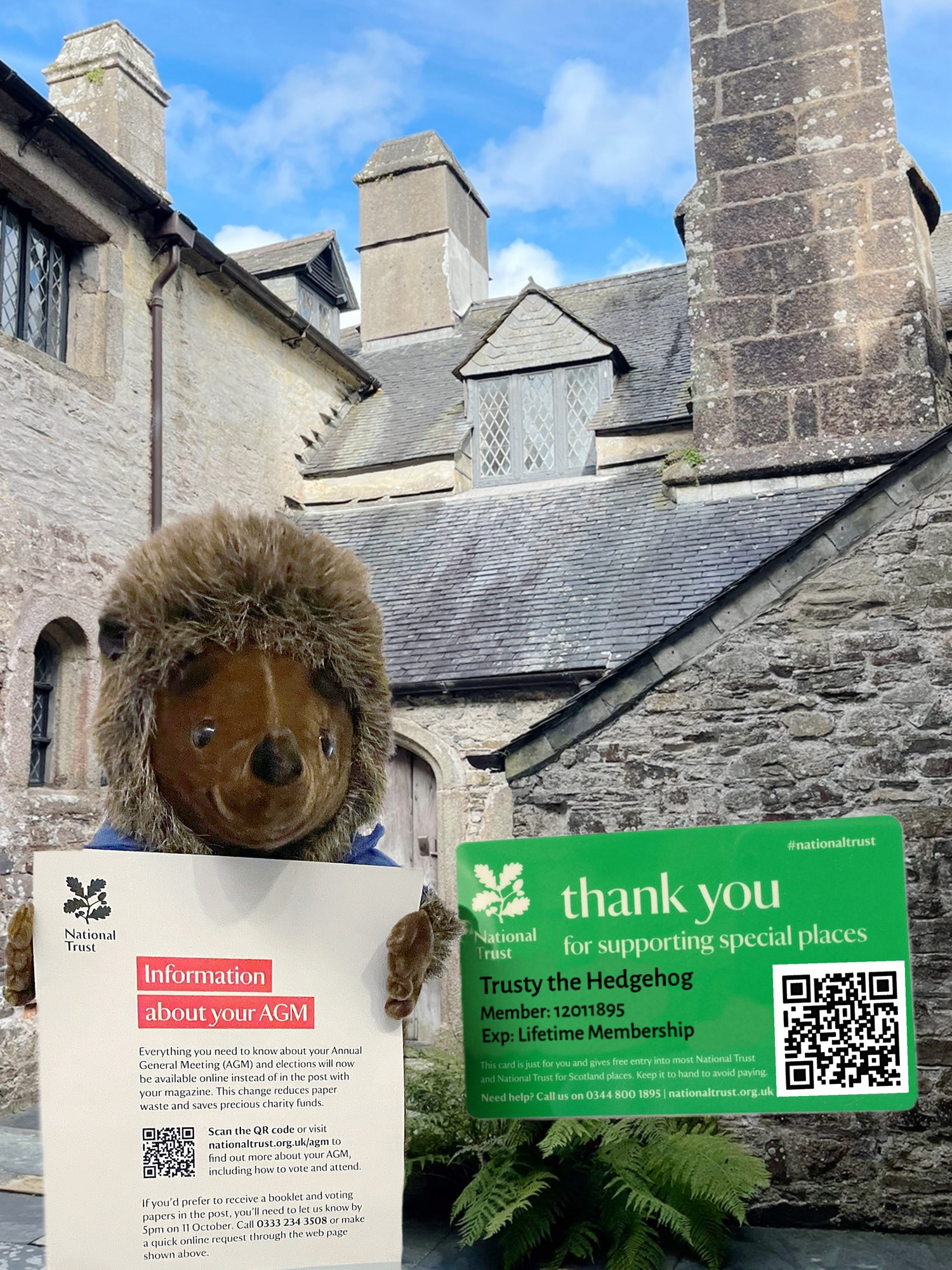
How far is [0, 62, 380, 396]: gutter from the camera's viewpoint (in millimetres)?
7969

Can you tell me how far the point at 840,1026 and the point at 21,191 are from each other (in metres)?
8.59

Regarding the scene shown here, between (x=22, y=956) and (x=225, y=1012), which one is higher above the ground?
(x=22, y=956)

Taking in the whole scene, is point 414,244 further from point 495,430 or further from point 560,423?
point 560,423

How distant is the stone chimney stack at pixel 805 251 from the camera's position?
9375 mm

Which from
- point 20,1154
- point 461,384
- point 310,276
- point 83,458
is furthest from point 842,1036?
point 310,276

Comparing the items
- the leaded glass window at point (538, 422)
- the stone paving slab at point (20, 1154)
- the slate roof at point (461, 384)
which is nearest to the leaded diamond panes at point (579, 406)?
the leaded glass window at point (538, 422)

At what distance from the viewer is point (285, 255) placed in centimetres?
1473

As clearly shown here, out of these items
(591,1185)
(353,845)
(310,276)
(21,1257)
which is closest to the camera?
(353,845)

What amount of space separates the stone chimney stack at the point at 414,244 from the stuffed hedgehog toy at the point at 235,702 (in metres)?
13.3

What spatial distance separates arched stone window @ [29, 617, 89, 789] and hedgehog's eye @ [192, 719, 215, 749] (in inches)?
254

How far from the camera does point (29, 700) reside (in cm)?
790

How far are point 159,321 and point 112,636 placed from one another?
8.31 metres

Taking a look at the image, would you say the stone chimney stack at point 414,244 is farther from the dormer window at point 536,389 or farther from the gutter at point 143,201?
the dormer window at point 536,389

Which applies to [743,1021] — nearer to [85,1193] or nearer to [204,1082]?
[204,1082]
